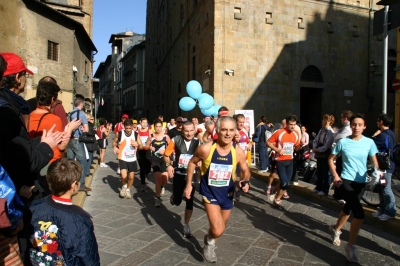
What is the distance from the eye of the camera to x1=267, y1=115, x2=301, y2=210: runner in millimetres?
6307

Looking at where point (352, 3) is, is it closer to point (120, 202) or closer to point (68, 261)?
point (120, 202)

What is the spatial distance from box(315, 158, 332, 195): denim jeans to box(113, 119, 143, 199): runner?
3882 mm

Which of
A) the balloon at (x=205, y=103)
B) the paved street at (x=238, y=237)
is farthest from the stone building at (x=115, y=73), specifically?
the paved street at (x=238, y=237)

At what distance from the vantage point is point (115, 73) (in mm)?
65312

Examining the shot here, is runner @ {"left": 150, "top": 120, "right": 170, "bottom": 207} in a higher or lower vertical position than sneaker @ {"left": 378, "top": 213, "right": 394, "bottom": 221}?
higher

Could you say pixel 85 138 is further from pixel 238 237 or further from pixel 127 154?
pixel 238 237

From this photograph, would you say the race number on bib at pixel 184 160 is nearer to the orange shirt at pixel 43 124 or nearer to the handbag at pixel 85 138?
the orange shirt at pixel 43 124

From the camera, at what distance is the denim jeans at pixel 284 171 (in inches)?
247

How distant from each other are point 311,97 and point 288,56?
3284mm

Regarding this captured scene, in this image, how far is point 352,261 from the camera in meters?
3.94

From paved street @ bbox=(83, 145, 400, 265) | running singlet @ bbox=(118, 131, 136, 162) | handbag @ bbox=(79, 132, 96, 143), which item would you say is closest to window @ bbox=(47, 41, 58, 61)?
handbag @ bbox=(79, 132, 96, 143)

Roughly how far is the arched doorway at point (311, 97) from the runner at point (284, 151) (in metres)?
12.0

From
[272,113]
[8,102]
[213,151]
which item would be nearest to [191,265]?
[213,151]

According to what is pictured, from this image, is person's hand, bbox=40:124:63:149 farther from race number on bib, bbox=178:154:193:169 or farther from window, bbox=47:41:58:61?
window, bbox=47:41:58:61
